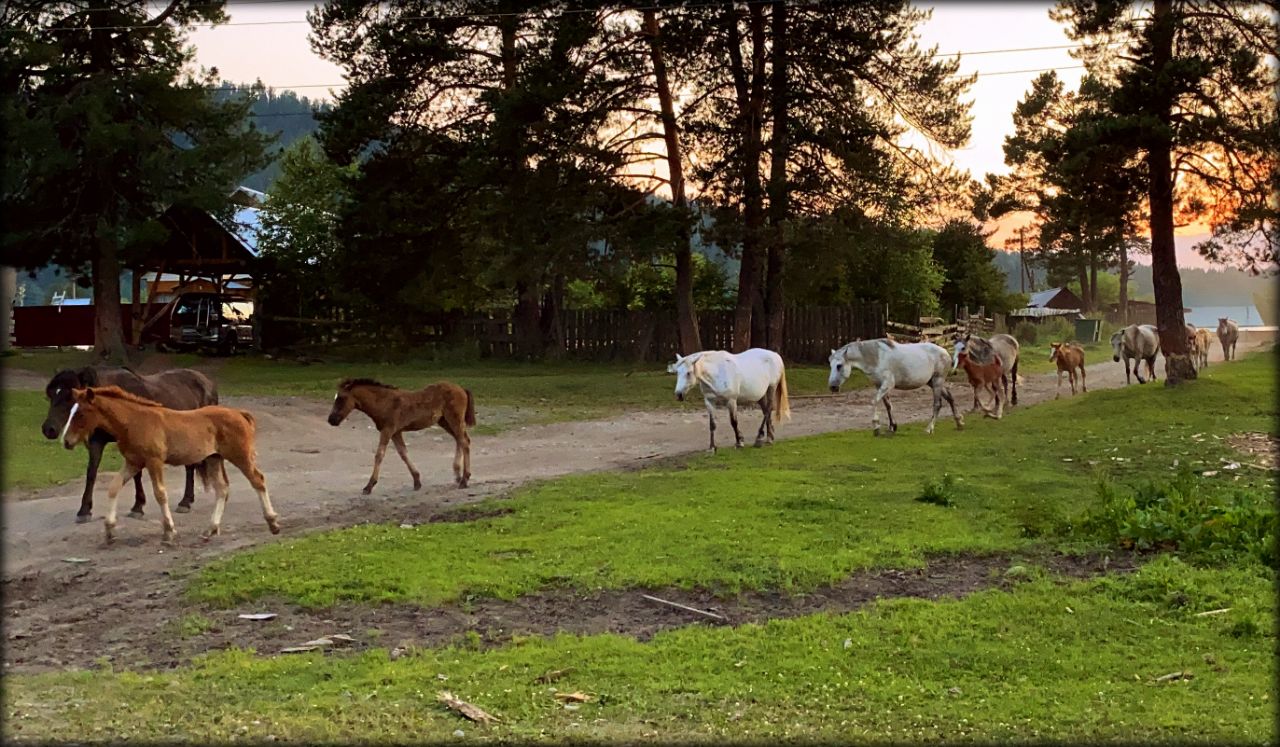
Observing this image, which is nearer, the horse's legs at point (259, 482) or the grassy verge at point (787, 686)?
the grassy verge at point (787, 686)

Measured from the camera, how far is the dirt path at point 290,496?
823 cm

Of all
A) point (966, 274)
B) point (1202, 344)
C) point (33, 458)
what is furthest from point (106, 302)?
point (966, 274)

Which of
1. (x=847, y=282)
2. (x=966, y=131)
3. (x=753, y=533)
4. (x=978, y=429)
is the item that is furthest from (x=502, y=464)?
(x=847, y=282)

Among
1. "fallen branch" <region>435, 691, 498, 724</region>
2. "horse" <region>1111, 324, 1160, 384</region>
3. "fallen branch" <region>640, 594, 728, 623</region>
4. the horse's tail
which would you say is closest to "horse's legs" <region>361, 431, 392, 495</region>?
"fallen branch" <region>640, 594, 728, 623</region>

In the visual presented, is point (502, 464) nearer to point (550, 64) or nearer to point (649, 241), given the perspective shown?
point (649, 241)

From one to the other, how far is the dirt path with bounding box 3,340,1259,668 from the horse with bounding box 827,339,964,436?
0.80 m

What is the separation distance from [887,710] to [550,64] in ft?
74.4

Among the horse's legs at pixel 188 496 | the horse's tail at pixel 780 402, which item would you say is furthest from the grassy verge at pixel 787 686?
the horse's tail at pixel 780 402

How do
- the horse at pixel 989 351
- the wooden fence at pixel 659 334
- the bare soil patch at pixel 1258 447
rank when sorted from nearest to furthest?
the bare soil patch at pixel 1258 447
the horse at pixel 989 351
the wooden fence at pixel 659 334

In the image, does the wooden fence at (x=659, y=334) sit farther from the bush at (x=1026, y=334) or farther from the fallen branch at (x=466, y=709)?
the fallen branch at (x=466, y=709)

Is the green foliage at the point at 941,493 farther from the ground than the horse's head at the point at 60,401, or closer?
closer

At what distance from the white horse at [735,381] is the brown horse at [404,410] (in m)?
3.81

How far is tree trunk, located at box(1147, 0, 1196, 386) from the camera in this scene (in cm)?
1923

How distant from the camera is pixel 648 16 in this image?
27156 mm
